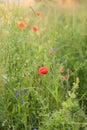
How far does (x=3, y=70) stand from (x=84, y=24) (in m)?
1.29

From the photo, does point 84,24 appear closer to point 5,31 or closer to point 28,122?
point 5,31

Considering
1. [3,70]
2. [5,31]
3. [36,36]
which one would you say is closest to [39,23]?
[36,36]

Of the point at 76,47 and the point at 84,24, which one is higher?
the point at 84,24

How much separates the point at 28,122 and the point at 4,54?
502 millimetres

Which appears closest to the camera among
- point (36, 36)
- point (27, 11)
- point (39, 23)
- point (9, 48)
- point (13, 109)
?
point (13, 109)

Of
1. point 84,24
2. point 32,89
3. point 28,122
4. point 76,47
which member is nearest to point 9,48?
point 32,89

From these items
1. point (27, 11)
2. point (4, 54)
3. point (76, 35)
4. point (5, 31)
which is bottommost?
point (4, 54)

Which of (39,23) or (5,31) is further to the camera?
(39,23)

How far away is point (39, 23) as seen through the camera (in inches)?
137

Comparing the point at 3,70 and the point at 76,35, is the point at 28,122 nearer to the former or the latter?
the point at 3,70

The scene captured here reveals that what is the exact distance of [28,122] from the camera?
8.14ft

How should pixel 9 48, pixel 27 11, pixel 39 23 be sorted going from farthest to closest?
pixel 27 11
pixel 39 23
pixel 9 48

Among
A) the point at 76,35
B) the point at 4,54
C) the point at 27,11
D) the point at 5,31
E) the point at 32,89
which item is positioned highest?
the point at 27,11

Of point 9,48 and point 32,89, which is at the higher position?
point 9,48
